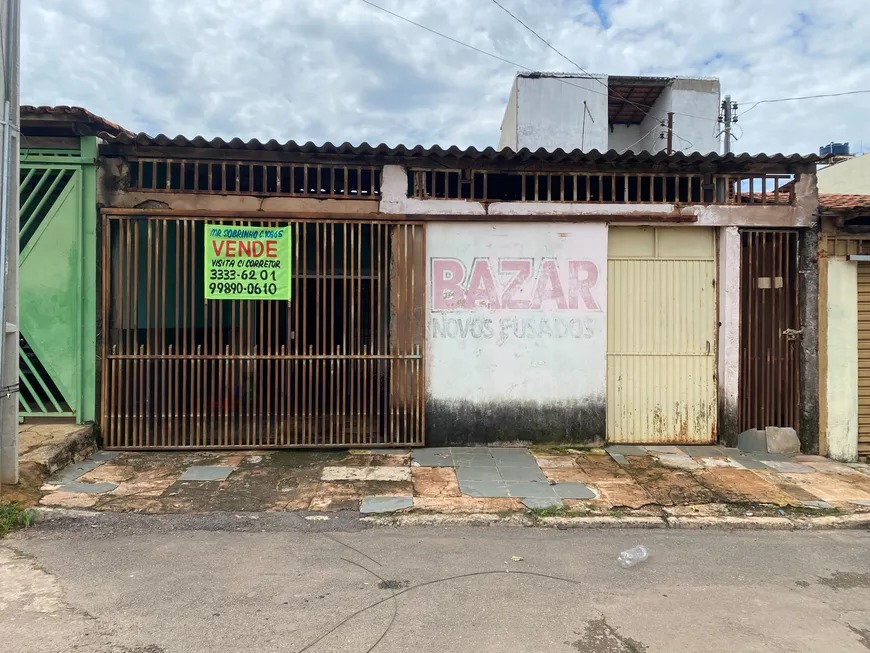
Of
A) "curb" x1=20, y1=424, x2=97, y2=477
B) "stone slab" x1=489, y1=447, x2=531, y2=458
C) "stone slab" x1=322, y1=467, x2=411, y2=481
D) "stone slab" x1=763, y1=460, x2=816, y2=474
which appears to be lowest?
"stone slab" x1=763, y1=460, x2=816, y2=474

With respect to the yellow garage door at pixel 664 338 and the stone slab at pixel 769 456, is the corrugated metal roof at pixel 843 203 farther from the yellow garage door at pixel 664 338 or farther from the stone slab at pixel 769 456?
the stone slab at pixel 769 456

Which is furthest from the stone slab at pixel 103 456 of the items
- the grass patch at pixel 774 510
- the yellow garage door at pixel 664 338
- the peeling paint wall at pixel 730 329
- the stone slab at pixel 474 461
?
the peeling paint wall at pixel 730 329

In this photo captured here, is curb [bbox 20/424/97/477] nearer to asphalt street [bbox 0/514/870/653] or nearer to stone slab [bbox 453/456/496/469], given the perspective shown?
asphalt street [bbox 0/514/870/653]

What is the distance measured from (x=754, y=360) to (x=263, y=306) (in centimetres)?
637

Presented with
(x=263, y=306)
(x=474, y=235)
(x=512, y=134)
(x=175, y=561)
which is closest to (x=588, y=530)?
(x=175, y=561)

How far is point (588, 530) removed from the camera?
442 centimetres

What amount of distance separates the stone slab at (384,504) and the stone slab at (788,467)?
431 centimetres

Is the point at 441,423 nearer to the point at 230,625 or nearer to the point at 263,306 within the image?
the point at 263,306

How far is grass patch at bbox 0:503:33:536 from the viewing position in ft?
13.7

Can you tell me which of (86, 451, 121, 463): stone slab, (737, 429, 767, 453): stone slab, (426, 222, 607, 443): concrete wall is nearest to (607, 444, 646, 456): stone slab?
(426, 222, 607, 443): concrete wall

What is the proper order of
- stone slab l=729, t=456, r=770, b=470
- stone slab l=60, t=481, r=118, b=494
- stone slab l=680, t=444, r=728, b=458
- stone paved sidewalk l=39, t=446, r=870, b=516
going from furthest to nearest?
stone slab l=680, t=444, r=728, b=458, stone slab l=729, t=456, r=770, b=470, stone slab l=60, t=481, r=118, b=494, stone paved sidewalk l=39, t=446, r=870, b=516

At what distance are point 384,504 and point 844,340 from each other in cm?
617

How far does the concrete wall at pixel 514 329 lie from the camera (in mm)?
6539

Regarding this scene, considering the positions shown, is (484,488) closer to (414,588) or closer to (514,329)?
(414,588)
